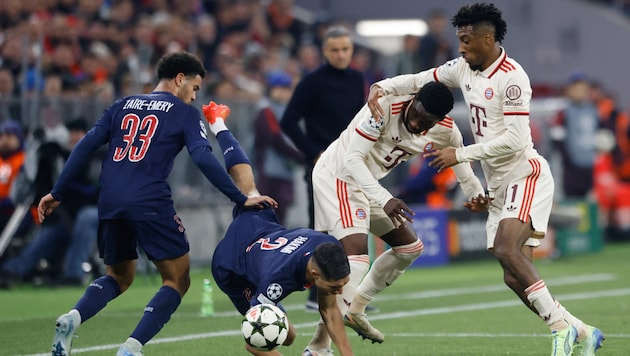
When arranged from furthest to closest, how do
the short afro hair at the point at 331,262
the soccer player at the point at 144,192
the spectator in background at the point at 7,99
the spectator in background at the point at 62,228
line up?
the spectator in background at the point at 7,99
the spectator in background at the point at 62,228
the soccer player at the point at 144,192
the short afro hair at the point at 331,262

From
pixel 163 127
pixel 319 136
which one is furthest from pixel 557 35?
pixel 163 127

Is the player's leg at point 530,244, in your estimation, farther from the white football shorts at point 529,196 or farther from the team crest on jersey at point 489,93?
the team crest on jersey at point 489,93

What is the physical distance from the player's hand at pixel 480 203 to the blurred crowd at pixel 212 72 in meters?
5.73

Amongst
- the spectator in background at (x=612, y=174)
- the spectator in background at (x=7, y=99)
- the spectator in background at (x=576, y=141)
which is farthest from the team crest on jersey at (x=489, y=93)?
the spectator in background at (x=612, y=174)

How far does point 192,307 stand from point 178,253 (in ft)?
15.2

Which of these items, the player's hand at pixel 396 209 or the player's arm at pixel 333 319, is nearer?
the player's arm at pixel 333 319

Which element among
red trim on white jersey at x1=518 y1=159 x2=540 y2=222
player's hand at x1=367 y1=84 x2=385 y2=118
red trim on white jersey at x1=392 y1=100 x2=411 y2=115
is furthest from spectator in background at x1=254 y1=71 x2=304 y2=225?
red trim on white jersey at x1=518 y1=159 x2=540 y2=222

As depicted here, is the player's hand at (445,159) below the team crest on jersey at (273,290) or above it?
above

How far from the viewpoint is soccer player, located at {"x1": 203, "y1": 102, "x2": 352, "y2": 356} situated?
748 centimetres

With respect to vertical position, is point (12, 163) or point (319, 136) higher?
point (319, 136)

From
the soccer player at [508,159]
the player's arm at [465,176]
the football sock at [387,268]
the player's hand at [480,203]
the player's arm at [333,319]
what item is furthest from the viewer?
the football sock at [387,268]

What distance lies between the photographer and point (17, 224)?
15289 millimetres

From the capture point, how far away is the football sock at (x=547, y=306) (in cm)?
851

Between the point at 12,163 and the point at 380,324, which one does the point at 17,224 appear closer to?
the point at 12,163
